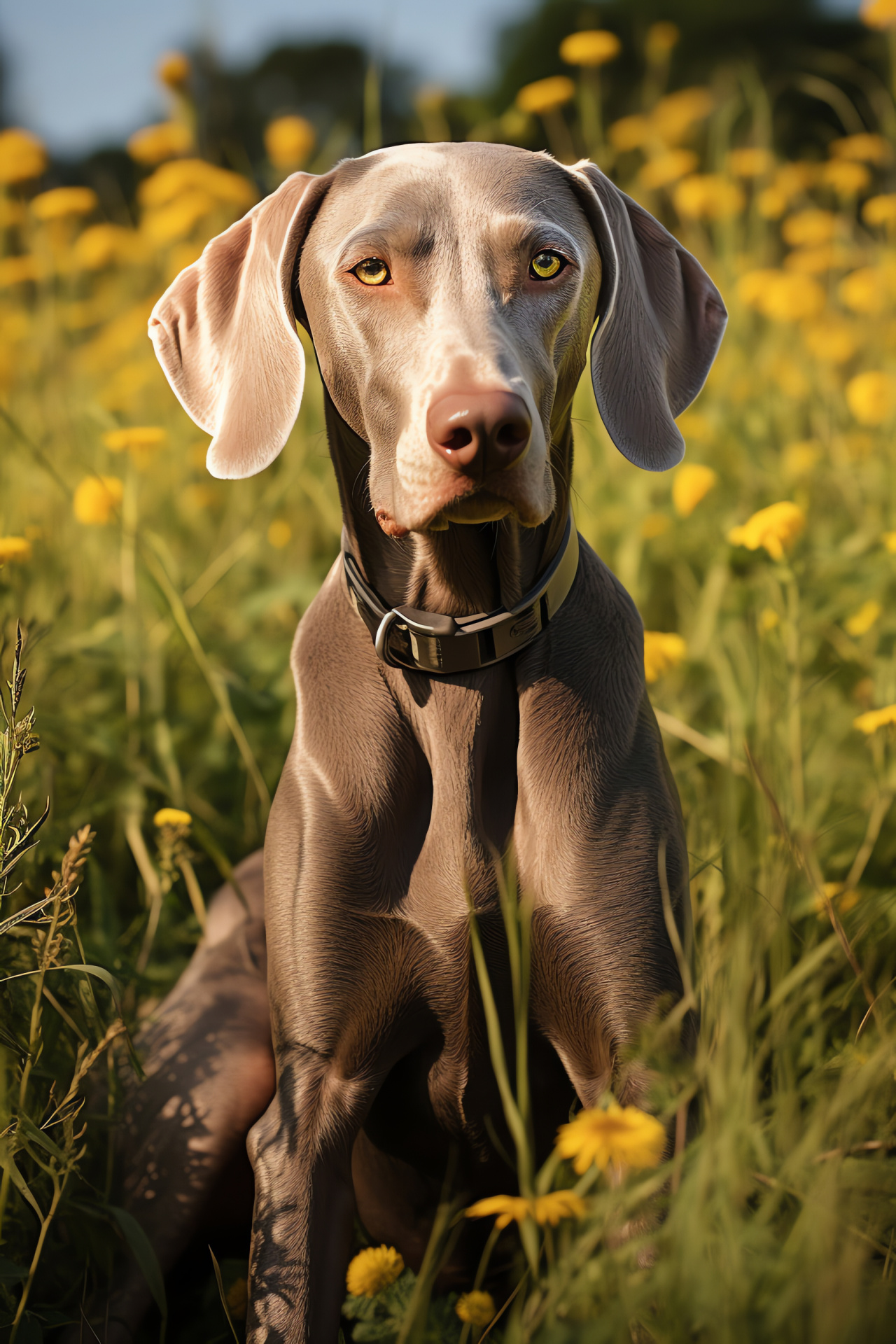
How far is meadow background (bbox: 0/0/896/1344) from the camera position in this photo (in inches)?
52.6

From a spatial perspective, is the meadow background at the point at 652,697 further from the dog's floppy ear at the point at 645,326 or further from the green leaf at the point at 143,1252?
the dog's floppy ear at the point at 645,326

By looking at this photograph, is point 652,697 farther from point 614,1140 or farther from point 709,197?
point 709,197

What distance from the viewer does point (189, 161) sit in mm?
4434

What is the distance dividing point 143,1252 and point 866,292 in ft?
13.6

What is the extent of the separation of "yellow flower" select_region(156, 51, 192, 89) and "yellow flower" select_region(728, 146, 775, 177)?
2.05 m

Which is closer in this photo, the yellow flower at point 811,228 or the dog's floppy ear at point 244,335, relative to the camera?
the dog's floppy ear at point 244,335

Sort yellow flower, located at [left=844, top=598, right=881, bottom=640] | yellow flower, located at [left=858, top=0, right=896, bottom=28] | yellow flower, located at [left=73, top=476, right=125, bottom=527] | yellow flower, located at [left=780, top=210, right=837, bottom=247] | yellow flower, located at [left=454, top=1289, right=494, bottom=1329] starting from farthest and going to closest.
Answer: yellow flower, located at [left=780, top=210, right=837, bottom=247], yellow flower, located at [left=858, top=0, right=896, bottom=28], yellow flower, located at [left=844, top=598, right=881, bottom=640], yellow flower, located at [left=73, top=476, right=125, bottom=527], yellow flower, located at [left=454, top=1289, right=494, bottom=1329]

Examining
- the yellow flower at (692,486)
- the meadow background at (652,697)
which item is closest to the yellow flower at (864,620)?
the meadow background at (652,697)

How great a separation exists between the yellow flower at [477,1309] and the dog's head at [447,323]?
3.63ft

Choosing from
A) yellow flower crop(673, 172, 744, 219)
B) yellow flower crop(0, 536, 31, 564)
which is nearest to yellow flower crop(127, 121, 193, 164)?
yellow flower crop(673, 172, 744, 219)

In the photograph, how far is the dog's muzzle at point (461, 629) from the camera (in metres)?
1.81

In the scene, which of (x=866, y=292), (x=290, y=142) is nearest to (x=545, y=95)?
(x=290, y=142)

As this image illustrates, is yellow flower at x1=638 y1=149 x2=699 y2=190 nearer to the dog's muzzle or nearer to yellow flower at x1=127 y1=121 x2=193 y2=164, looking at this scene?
yellow flower at x1=127 y1=121 x2=193 y2=164

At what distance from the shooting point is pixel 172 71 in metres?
3.89
